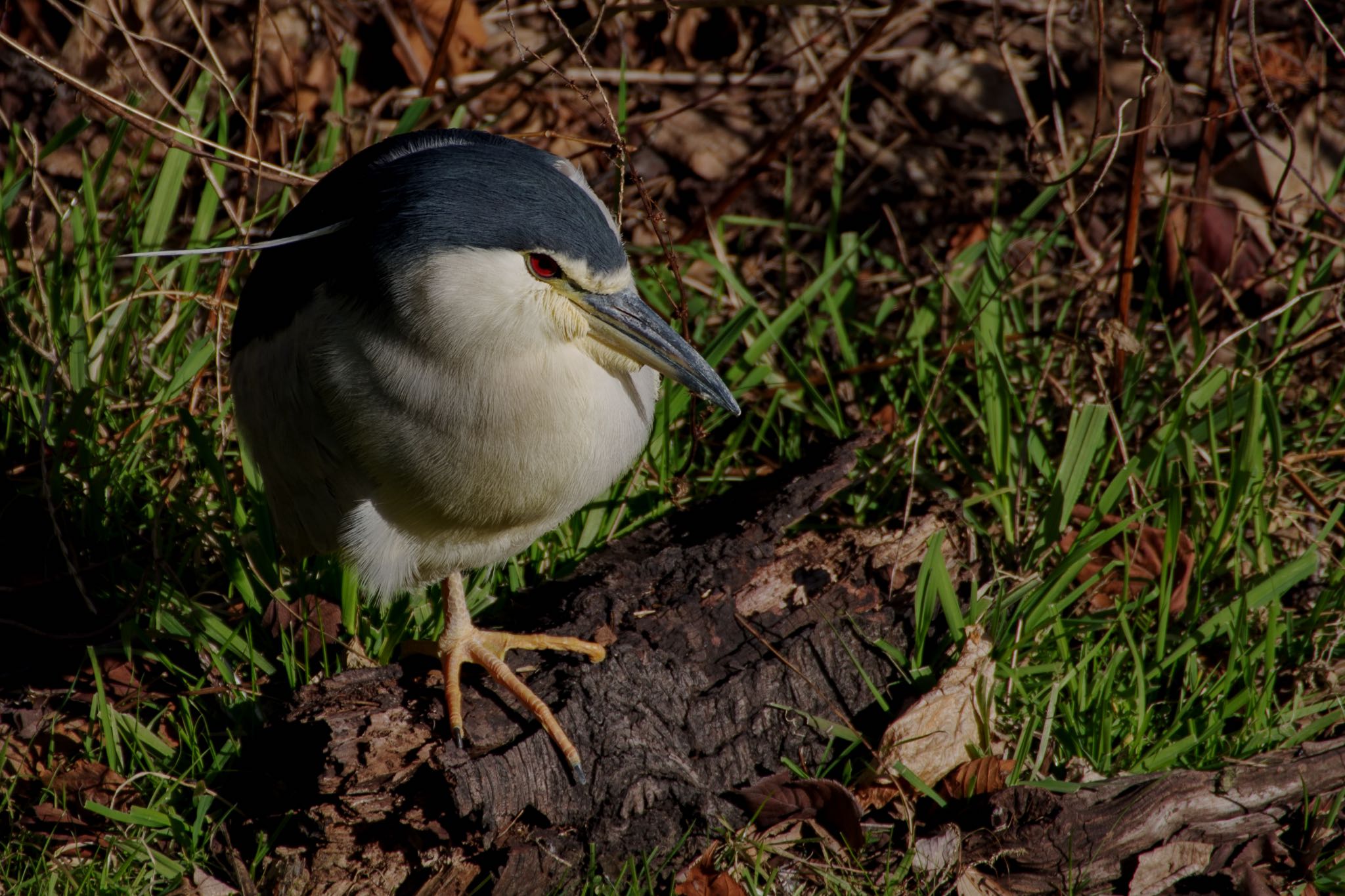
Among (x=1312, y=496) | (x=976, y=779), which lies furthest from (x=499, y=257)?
(x=1312, y=496)

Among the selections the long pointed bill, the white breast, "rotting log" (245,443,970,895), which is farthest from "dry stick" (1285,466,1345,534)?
the white breast

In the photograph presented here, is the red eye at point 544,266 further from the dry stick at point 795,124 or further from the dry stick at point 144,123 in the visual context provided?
the dry stick at point 795,124

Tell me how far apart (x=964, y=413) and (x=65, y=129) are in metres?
2.99

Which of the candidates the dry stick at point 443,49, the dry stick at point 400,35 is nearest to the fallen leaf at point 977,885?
the dry stick at point 443,49

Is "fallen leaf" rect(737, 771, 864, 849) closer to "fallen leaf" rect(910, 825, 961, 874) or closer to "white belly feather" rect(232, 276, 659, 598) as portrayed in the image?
"fallen leaf" rect(910, 825, 961, 874)

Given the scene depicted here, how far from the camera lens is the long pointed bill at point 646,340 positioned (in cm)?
249

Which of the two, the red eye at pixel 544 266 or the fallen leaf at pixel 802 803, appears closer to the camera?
the red eye at pixel 544 266

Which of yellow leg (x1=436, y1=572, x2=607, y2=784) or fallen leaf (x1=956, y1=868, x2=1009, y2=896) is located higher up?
yellow leg (x1=436, y1=572, x2=607, y2=784)

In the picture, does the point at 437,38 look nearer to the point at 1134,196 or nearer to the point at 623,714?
the point at 1134,196

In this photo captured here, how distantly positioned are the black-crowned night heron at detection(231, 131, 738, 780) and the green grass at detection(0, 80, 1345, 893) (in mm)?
405

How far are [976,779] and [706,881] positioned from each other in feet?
2.17

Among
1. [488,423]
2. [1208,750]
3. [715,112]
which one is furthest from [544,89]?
[1208,750]

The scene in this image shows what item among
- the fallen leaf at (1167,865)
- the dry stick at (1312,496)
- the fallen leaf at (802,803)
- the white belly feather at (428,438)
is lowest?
the fallen leaf at (1167,865)

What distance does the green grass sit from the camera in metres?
2.85
